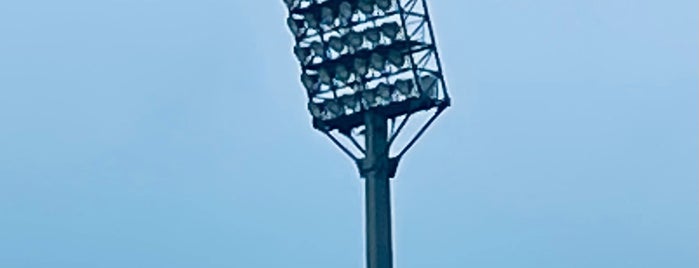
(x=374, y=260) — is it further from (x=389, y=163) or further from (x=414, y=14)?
(x=414, y=14)

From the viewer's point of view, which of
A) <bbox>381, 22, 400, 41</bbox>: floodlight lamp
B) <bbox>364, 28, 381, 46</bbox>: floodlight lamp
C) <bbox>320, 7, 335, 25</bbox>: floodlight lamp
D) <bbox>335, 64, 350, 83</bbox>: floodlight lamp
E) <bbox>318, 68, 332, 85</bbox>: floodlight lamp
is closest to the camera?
<bbox>381, 22, 400, 41</bbox>: floodlight lamp

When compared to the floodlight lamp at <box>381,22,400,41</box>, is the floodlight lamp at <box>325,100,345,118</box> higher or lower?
lower

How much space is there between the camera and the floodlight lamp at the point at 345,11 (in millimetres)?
50406

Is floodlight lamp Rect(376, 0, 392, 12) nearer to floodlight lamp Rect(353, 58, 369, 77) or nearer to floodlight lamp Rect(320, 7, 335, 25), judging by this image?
floodlight lamp Rect(353, 58, 369, 77)

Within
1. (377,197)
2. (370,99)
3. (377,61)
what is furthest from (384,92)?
(377,197)

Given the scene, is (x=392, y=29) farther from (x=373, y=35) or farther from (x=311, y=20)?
(x=311, y=20)

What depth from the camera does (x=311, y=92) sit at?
168ft

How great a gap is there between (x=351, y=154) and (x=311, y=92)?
157 centimetres

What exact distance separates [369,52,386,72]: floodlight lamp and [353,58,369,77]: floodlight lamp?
169 mm

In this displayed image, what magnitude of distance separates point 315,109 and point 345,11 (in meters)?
2.23

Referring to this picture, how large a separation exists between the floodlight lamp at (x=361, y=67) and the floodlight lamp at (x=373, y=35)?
1.47 ft

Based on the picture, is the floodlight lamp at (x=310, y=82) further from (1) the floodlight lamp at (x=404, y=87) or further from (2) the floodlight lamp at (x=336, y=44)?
(1) the floodlight lamp at (x=404, y=87)

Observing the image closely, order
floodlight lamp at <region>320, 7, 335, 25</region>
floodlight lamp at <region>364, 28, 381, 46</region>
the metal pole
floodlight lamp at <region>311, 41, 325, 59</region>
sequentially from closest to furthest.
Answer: floodlight lamp at <region>364, 28, 381, 46</region> → the metal pole → floodlight lamp at <region>320, 7, 335, 25</region> → floodlight lamp at <region>311, 41, 325, 59</region>

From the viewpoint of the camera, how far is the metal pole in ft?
164
